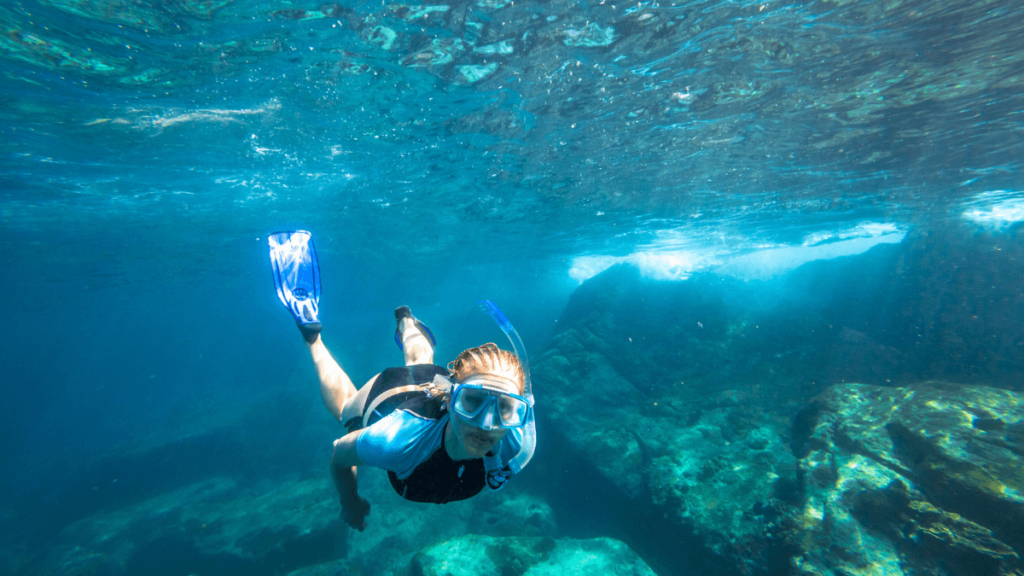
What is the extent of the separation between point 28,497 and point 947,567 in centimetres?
3823

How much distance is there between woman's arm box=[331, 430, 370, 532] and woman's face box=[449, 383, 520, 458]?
116 cm

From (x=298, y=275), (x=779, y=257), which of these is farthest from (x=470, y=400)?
(x=779, y=257)

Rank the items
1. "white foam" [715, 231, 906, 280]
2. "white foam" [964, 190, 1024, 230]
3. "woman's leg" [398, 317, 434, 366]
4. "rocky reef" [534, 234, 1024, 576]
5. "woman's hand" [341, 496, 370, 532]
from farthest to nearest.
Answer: "white foam" [715, 231, 906, 280]
"white foam" [964, 190, 1024, 230]
"rocky reef" [534, 234, 1024, 576]
"woman's leg" [398, 317, 434, 366]
"woman's hand" [341, 496, 370, 532]

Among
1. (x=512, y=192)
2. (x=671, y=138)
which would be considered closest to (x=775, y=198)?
(x=671, y=138)

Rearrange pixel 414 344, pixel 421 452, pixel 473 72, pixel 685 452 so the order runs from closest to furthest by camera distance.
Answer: pixel 421 452
pixel 414 344
pixel 473 72
pixel 685 452

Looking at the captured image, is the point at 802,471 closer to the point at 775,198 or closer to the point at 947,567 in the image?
the point at 947,567

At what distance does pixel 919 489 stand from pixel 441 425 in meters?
9.18

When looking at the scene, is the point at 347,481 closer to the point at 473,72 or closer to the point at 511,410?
the point at 511,410

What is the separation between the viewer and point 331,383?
4484 mm

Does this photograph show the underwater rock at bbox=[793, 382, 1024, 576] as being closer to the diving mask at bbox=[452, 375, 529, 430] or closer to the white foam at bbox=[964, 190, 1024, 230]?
the diving mask at bbox=[452, 375, 529, 430]

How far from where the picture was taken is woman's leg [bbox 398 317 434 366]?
4.75m

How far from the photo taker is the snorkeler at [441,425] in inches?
107

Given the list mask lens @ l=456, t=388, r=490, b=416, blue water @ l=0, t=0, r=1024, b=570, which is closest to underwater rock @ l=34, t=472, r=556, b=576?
blue water @ l=0, t=0, r=1024, b=570

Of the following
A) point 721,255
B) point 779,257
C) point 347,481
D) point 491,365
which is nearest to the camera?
point 491,365
